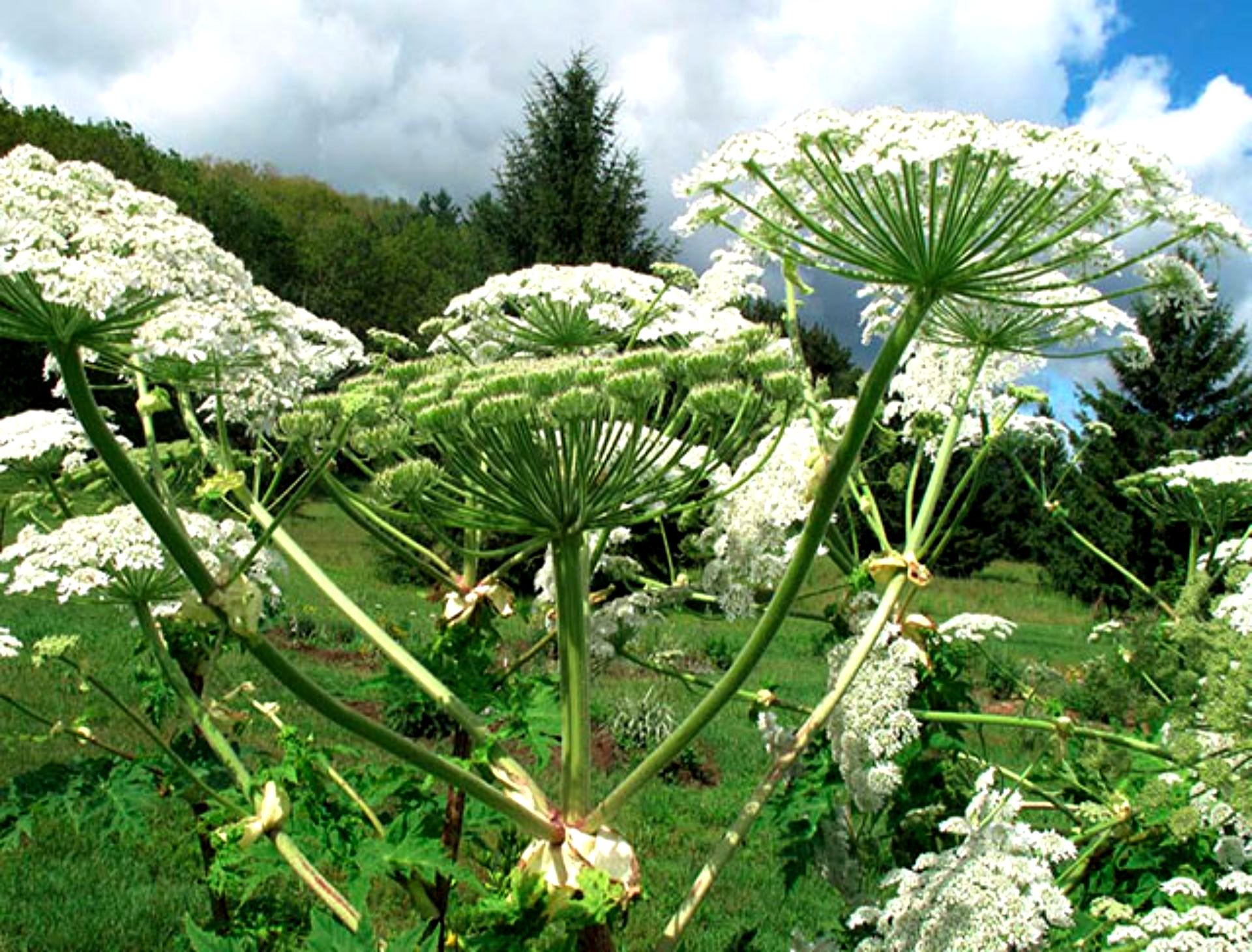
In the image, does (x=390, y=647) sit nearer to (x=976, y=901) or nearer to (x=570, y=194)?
(x=976, y=901)

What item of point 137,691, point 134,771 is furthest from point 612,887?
point 137,691

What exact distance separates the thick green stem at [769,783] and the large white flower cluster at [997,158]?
3.55 feet

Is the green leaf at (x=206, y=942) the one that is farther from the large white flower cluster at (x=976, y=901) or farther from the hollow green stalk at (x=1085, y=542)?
the hollow green stalk at (x=1085, y=542)

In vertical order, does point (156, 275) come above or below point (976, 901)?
above

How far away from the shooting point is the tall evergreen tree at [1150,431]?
27.7 meters

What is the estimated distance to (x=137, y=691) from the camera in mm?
10828

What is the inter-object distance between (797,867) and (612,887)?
1.60m

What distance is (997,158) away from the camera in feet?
7.00

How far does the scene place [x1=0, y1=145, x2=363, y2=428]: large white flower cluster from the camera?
210cm

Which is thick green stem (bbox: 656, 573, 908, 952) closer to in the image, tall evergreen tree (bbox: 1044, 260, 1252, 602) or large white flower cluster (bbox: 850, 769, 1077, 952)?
large white flower cluster (bbox: 850, 769, 1077, 952)

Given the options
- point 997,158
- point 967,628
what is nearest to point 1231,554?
point 967,628

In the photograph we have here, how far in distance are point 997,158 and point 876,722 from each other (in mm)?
1616

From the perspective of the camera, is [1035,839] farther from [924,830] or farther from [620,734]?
[620,734]

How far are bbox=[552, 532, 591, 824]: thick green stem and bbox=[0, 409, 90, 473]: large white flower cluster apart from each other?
245 centimetres
